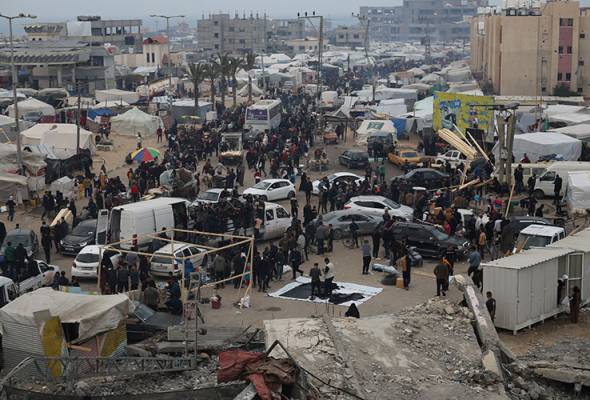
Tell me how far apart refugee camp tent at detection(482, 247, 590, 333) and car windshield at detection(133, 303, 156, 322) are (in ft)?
19.7

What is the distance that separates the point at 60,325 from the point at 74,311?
385mm

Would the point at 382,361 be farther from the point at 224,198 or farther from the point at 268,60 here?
the point at 268,60

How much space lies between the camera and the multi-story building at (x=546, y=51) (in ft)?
192

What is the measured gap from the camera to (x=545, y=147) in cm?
3462

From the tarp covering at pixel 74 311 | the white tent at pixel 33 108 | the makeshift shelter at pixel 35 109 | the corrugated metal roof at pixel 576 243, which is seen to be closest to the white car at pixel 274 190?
the corrugated metal roof at pixel 576 243

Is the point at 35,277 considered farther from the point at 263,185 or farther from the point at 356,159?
the point at 356,159

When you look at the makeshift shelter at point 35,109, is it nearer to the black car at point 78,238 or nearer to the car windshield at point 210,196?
the car windshield at point 210,196

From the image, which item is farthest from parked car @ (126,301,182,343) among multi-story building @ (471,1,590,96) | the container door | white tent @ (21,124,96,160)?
multi-story building @ (471,1,590,96)

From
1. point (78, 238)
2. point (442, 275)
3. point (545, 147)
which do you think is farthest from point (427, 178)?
point (442, 275)

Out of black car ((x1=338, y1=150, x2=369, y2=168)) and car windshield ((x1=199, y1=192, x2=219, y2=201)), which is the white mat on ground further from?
black car ((x1=338, y1=150, x2=369, y2=168))

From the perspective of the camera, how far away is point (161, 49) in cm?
10206

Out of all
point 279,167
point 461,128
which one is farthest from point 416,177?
point 461,128

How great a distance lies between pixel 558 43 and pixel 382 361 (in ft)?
159

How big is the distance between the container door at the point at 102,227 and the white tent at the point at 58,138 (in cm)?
1371
